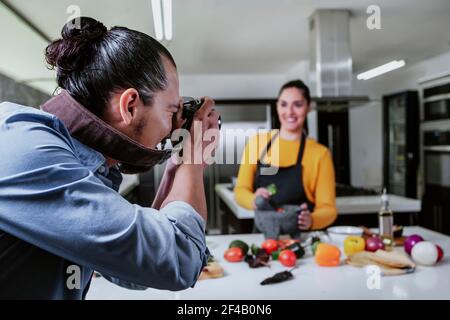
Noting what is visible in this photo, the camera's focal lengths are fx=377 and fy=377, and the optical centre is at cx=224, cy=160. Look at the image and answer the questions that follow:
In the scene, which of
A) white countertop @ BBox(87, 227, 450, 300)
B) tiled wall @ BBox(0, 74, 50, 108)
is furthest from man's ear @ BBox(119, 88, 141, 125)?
tiled wall @ BBox(0, 74, 50, 108)

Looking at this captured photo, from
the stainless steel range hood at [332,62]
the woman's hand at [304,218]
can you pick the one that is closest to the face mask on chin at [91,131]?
the woman's hand at [304,218]

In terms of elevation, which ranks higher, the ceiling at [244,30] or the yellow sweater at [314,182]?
the ceiling at [244,30]

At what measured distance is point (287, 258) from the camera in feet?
3.03

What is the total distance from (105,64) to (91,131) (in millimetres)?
65

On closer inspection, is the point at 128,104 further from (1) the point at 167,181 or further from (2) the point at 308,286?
(2) the point at 308,286

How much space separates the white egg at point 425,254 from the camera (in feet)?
2.99

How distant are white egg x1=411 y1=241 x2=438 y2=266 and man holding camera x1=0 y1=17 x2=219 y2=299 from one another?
0.75m

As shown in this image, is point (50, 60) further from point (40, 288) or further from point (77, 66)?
point (40, 288)

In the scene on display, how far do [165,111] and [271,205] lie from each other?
77 cm

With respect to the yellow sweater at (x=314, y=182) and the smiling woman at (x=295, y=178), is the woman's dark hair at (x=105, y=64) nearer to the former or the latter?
the smiling woman at (x=295, y=178)

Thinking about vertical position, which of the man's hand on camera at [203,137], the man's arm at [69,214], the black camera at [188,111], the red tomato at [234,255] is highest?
the black camera at [188,111]

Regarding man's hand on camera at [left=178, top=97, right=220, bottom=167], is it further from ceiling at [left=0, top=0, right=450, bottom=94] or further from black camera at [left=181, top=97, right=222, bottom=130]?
ceiling at [left=0, top=0, right=450, bottom=94]

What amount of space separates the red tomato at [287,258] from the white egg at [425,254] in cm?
30

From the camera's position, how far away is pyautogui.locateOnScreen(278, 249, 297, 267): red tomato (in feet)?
3.02
